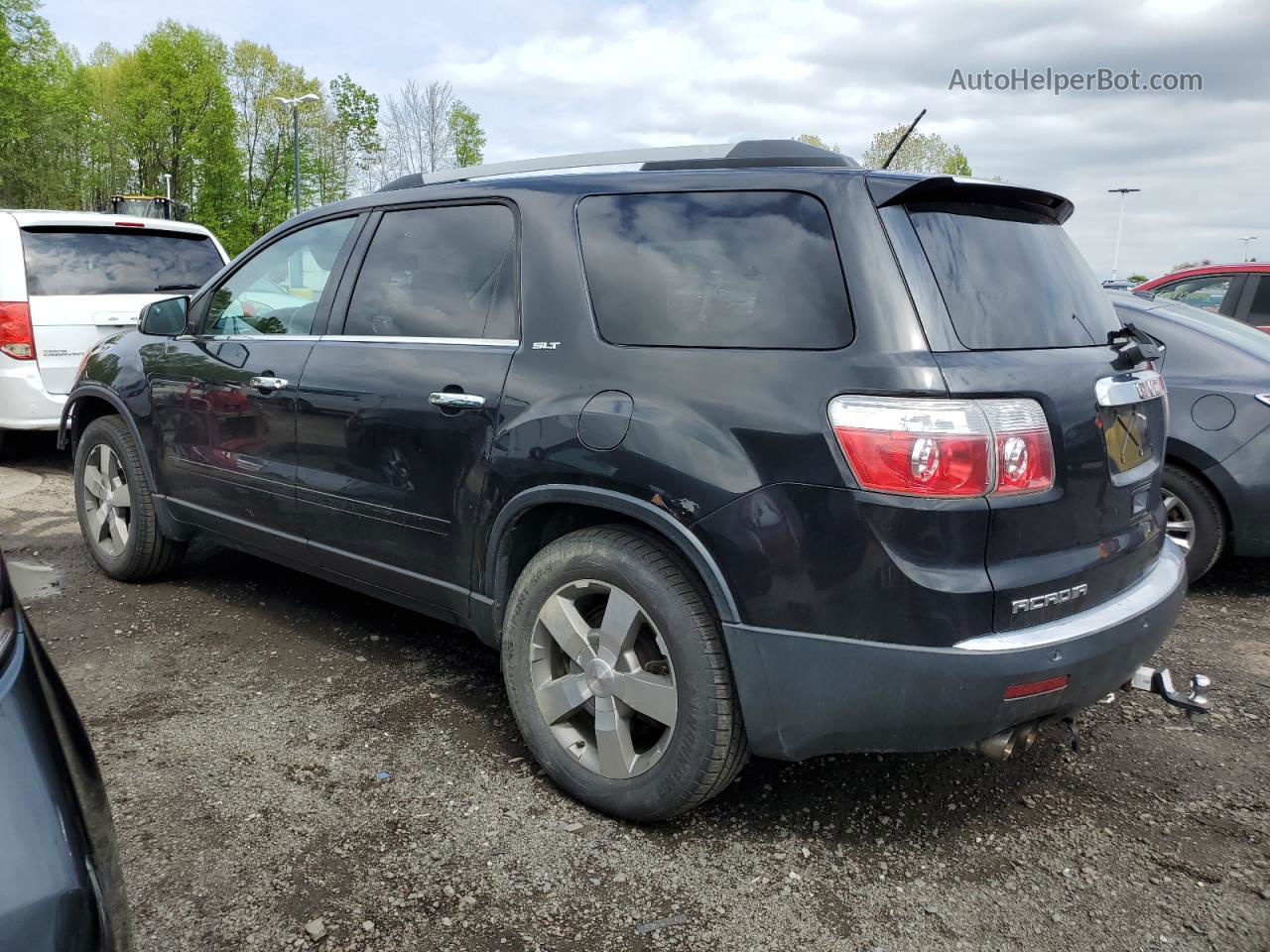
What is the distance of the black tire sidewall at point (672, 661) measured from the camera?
8.25 ft

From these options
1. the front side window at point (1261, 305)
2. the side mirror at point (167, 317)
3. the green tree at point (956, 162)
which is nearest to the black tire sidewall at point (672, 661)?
the side mirror at point (167, 317)

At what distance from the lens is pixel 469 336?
3.15 meters

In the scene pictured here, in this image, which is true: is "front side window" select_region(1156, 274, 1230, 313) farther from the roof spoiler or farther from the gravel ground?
the roof spoiler

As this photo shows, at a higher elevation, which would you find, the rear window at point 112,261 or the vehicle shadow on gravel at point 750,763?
the rear window at point 112,261

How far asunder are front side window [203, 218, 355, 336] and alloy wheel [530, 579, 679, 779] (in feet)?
5.44

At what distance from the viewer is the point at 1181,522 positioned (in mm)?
4895

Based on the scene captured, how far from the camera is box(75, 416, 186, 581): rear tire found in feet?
15.0

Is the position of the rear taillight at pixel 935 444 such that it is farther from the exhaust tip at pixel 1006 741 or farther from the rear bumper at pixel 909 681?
the exhaust tip at pixel 1006 741

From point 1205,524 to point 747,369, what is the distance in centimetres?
351

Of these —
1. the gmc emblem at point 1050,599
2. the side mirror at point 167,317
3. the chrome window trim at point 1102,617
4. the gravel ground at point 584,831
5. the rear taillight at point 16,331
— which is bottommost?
the gravel ground at point 584,831

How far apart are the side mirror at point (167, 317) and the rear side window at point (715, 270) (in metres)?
2.34

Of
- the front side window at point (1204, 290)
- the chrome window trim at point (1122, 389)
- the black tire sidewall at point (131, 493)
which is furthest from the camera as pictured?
the front side window at point (1204, 290)

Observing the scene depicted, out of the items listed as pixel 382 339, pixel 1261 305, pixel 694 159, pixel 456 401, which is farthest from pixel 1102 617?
pixel 1261 305

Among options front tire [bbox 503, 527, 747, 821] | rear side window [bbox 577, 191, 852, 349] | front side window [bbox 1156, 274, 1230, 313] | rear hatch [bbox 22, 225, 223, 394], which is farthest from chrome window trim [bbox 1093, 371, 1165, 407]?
rear hatch [bbox 22, 225, 223, 394]
